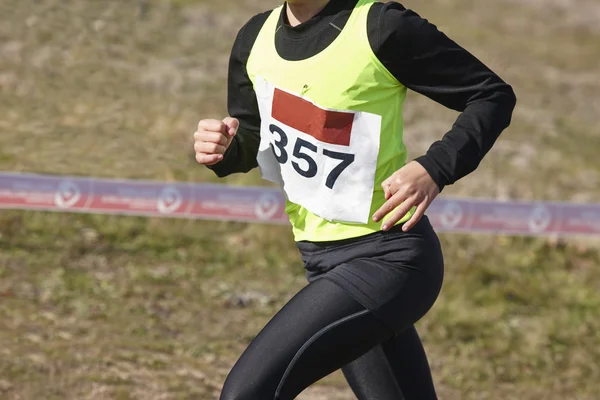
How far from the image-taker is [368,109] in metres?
2.56

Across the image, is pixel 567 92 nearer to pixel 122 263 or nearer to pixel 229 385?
pixel 122 263

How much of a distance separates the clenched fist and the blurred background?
1.98m

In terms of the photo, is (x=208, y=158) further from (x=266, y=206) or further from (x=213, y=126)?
(x=266, y=206)

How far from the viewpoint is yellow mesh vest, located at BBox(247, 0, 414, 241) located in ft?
8.20

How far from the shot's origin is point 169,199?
6355 mm

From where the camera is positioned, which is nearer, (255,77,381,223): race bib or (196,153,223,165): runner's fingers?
(255,77,381,223): race bib

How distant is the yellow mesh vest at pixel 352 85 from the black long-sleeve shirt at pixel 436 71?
0.09ft

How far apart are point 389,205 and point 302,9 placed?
667mm

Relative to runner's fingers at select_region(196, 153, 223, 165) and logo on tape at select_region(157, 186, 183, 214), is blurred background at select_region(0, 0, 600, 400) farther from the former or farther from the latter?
runner's fingers at select_region(196, 153, 223, 165)

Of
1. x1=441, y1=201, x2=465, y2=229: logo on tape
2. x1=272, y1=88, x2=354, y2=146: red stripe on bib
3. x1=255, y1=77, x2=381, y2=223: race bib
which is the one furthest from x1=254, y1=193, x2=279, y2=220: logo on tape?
x1=272, y1=88, x2=354, y2=146: red stripe on bib

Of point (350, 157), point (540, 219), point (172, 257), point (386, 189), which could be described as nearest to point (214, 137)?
point (350, 157)

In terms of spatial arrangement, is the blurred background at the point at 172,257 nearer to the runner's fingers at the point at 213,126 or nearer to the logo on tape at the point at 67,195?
the logo on tape at the point at 67,195

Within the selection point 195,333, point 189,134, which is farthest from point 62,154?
point 195,333

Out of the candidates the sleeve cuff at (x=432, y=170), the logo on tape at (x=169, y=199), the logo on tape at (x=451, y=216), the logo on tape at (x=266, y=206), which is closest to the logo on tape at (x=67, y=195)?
the logo on tape at (x=169, y=199)
